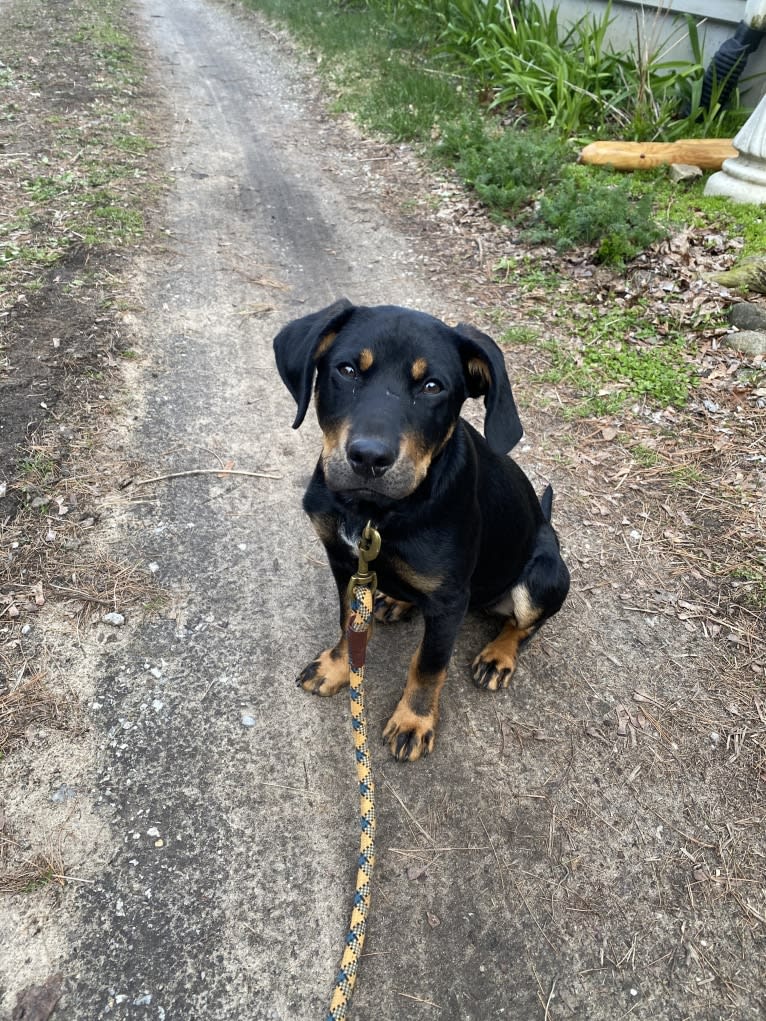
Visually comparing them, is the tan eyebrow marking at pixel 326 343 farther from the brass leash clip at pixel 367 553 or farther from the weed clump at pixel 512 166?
the weed clump at pixel 512 166

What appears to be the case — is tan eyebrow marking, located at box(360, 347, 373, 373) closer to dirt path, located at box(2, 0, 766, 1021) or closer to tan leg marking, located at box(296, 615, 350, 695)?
tan leg marking, located at box(296, 615, 350, 695)

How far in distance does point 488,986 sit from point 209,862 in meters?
1.05

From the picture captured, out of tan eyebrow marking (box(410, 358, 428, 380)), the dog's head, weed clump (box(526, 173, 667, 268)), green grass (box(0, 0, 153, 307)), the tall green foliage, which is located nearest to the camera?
the dog's head

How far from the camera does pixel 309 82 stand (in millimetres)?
11398

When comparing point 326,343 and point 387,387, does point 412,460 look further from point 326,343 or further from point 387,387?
point 326,343

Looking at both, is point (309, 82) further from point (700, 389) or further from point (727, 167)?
point (700, 389)

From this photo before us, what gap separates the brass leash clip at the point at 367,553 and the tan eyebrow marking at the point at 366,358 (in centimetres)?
56

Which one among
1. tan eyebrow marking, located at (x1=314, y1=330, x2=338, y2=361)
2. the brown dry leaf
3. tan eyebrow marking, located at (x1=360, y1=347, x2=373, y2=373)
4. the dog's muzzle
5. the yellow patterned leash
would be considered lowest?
the brown dry leaf

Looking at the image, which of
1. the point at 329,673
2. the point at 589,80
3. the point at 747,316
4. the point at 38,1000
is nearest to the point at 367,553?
the point at 329,673

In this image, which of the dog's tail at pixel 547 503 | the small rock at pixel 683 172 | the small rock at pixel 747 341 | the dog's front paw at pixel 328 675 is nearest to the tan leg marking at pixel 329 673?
the dog's front paw at pixel 328 675

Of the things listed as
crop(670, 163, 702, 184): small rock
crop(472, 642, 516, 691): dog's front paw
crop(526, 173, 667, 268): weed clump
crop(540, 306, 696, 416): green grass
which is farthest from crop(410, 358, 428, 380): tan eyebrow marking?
crop(670, 163, 702, 184): small rock

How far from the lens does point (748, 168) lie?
6.44 meters

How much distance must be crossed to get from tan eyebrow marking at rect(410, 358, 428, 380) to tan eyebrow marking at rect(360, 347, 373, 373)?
0.15 metres

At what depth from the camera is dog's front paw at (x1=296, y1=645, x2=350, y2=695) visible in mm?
2943
